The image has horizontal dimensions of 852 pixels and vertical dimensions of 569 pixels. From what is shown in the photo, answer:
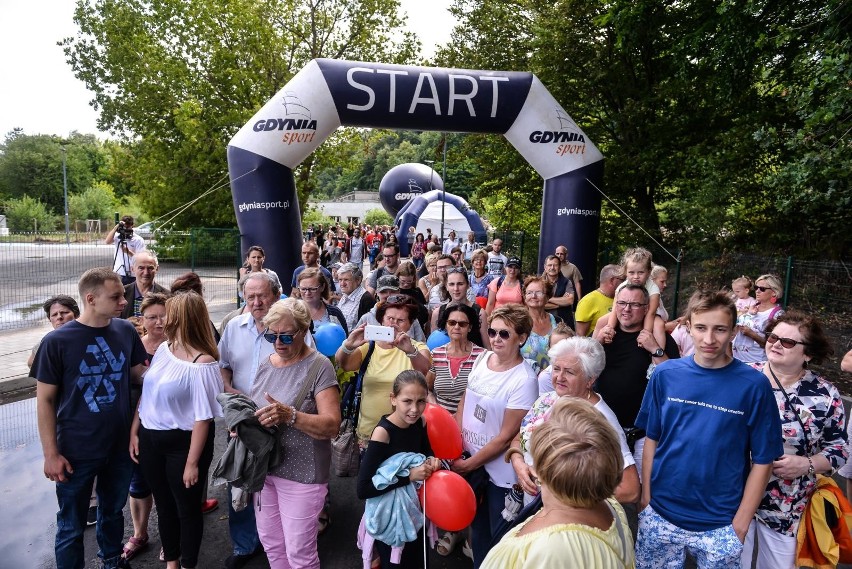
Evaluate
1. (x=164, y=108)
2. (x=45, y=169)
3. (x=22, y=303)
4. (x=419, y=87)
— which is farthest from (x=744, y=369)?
(x=45, y=169)

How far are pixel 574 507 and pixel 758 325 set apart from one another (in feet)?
14.6

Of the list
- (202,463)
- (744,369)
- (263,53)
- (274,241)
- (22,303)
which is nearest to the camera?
(744,369)

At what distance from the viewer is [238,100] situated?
65.3 ft

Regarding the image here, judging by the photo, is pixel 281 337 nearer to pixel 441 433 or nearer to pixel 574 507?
pixel 441 433

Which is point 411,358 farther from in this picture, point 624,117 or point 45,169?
point 45,169

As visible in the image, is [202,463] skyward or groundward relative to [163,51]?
groundward

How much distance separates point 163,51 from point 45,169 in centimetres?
5321

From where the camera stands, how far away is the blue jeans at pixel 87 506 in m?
2.97

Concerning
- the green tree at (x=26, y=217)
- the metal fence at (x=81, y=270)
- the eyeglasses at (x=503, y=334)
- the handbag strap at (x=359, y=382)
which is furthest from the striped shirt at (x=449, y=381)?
the green tree at (x=26, y=217)

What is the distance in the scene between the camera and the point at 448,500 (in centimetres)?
261

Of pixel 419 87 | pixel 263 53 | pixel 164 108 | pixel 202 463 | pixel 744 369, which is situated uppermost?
pixel 263 53

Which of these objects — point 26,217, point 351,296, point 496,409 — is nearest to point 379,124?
point 351,296

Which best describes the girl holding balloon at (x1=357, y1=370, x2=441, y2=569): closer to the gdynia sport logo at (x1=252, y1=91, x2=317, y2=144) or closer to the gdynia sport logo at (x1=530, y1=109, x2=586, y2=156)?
the gdynia sport logo at (x1=252, y1=91, x2=317, y2=144)

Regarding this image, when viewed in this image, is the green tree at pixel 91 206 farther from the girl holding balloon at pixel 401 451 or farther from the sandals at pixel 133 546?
the girl holding balloon at pixel 401 451
